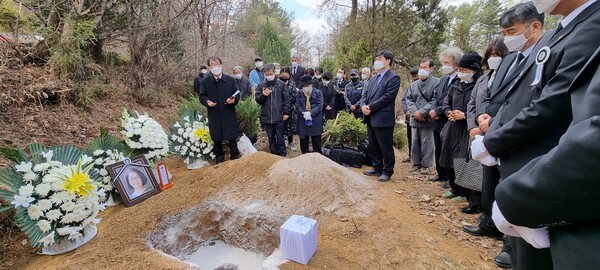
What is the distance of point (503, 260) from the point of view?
221 cm

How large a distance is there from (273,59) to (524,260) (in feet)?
48.4

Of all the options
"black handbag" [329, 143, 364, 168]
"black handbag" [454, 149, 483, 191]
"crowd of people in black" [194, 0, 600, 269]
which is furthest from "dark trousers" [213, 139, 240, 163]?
"black handbag" [454, 149, 483, 191]

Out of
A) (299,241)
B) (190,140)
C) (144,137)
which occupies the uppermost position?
(144,137)

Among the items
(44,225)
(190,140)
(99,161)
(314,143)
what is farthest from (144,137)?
(314,143)

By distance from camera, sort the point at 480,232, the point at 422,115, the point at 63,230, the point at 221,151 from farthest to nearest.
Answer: the point at 221,151 < the point at 422,115 < the point at 480,232 < the point at 63,230

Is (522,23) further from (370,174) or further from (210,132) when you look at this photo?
(210,132)

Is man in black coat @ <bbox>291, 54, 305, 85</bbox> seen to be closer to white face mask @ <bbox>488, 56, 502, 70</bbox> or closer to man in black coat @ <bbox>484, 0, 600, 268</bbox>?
white face mask @ <bbox>488, 56, 502, 70</bbox>

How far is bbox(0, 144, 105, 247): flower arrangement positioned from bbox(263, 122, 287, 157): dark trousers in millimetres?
3054

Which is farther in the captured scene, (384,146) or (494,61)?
(384,146)

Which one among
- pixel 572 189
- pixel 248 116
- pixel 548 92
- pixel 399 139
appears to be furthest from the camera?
pixel 399 139

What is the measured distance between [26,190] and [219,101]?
8.76 feet

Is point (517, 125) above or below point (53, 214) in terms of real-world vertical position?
above

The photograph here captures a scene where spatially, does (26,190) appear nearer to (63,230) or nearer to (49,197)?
(49,197)

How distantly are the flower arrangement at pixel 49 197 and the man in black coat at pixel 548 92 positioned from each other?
118 inches
